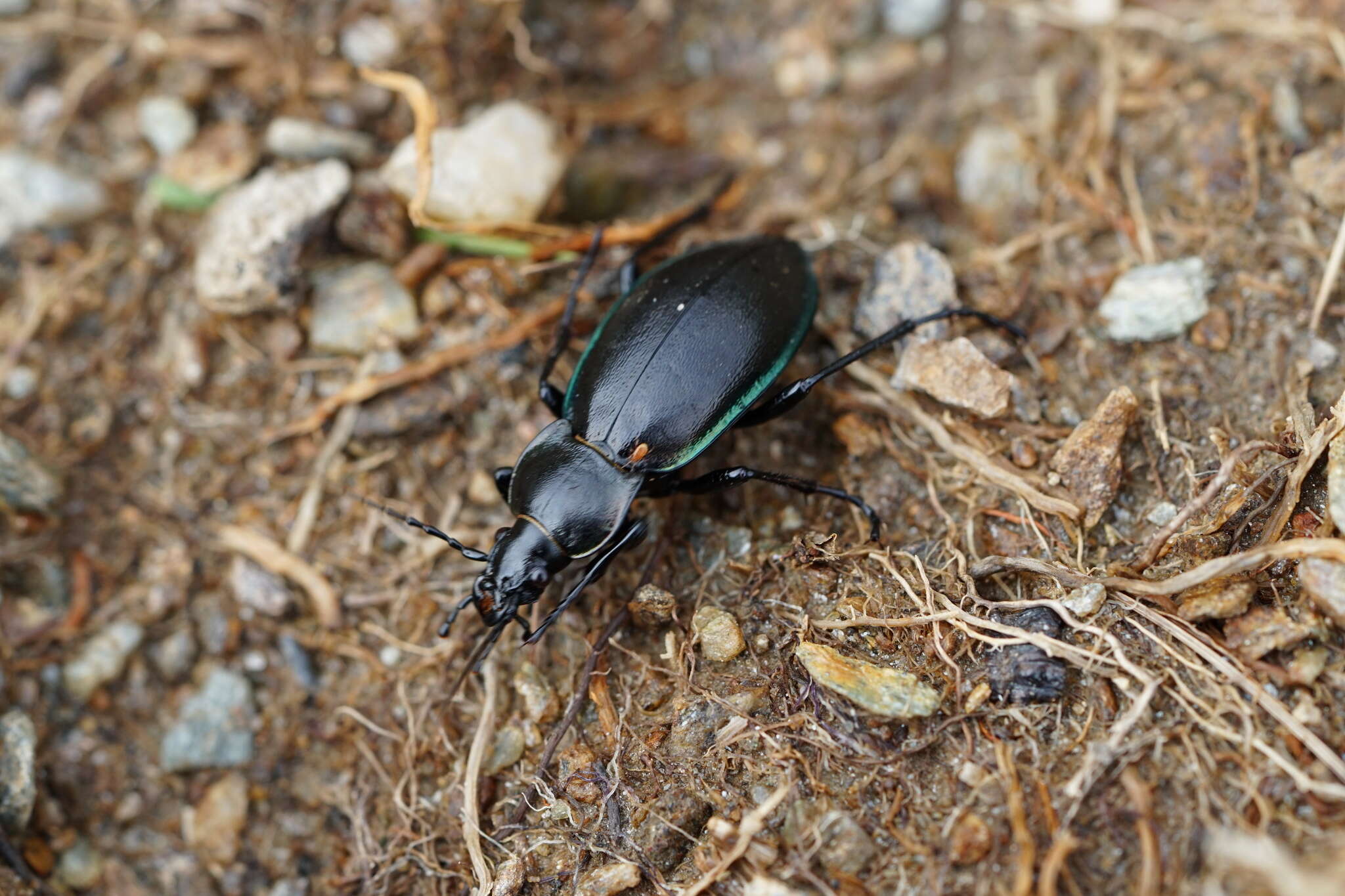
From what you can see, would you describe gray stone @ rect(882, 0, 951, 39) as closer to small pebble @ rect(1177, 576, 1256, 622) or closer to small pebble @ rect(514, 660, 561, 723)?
small pebble @ rect(1177, 576, 1256, 622)

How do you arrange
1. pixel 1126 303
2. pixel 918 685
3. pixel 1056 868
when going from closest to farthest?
pixel 1056 868
pixel 918 685
pixel 1126 303

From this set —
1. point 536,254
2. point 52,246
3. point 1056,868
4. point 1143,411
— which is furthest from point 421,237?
point 1056,868

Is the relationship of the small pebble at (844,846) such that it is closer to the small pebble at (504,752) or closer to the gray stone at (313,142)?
the small pebble at (504,752)

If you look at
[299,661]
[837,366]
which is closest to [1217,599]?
[837,366]

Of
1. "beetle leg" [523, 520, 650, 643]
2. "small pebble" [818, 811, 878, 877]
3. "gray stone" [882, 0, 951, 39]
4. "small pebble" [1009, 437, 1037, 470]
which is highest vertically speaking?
"gray stone" [882, 0, 951, 39]

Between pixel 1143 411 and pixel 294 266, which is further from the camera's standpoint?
pixel 294 266

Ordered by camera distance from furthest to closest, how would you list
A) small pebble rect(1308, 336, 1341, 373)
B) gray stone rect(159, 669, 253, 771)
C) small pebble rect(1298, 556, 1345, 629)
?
gray stone rect(159, 669, 253, 771) → small pebble rect(1308, 336, 1341, 373) → small pebble rect(1298, 556, 1345, 629)

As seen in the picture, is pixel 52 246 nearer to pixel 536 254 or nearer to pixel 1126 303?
pixel 536 254

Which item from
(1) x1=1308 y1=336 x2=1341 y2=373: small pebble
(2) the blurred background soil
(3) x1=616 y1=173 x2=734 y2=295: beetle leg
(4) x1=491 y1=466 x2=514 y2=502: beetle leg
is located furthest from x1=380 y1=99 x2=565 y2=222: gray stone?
(1) x1=1308 y1=336 x2=1341 y2=373: small pebble
